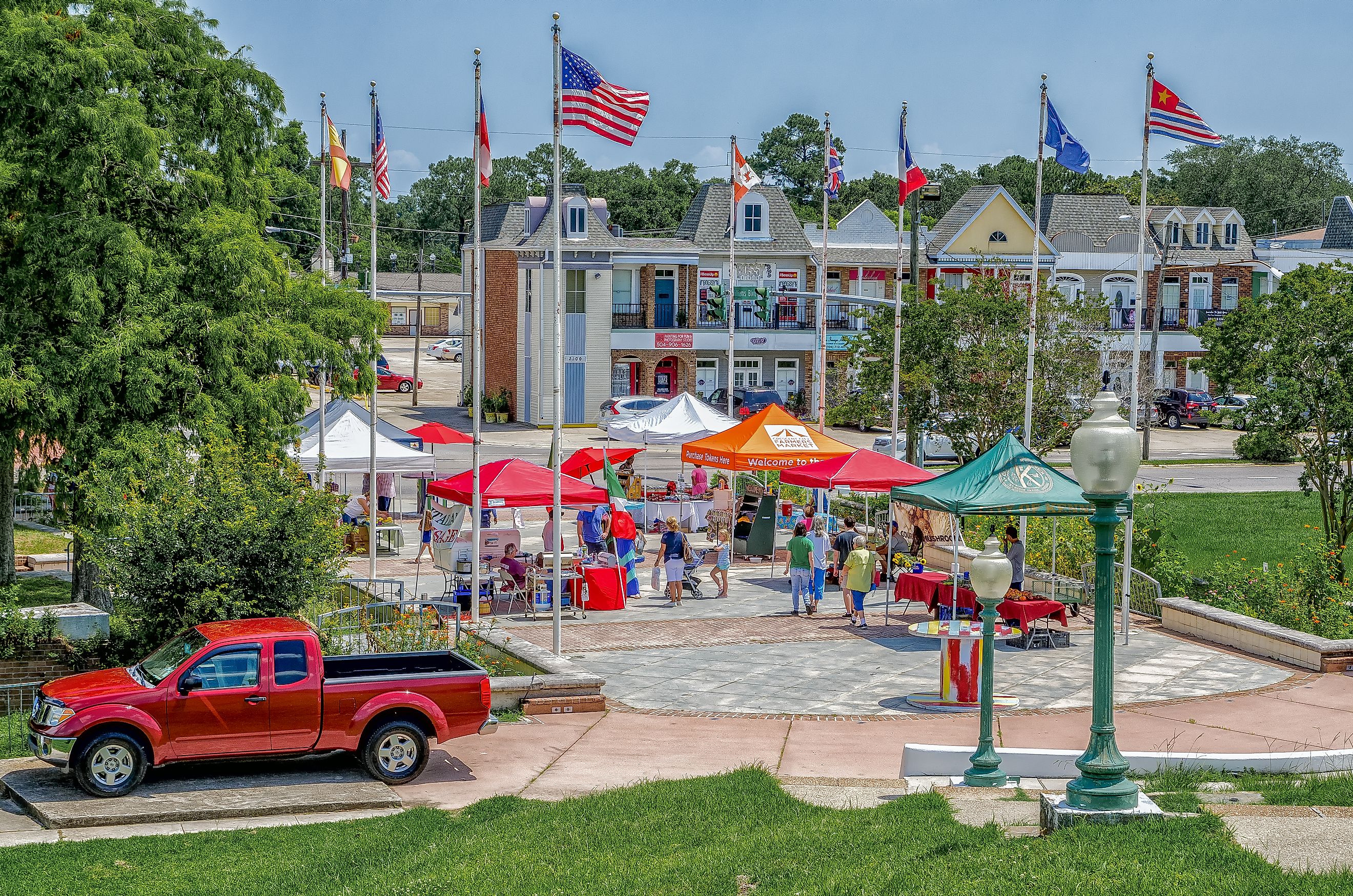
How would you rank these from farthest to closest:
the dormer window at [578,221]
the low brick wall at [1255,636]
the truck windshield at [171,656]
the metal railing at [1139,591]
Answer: the dormer window at [578,221], the metal railing at [1139,591], the low brick wall at [1255,636], the truck windshield at [171,656]

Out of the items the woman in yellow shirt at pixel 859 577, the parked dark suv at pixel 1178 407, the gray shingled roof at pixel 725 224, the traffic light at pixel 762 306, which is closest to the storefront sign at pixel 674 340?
the traffic light at pixel 762 306

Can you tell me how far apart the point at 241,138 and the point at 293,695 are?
472 inches

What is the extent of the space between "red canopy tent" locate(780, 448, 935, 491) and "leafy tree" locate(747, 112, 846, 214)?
273 ft

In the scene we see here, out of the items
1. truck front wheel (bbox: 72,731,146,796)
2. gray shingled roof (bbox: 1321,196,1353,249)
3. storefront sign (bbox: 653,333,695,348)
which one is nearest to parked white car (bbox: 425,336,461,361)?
storefront sign (bbox: 653,333,695,348)

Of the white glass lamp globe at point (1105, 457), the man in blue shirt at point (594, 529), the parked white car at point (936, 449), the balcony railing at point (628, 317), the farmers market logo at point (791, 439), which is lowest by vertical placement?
the man in blue shirt at point (594, 529)

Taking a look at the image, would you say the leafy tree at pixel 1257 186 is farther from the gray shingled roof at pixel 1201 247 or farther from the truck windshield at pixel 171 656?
the truck windshield at pixel 171 656

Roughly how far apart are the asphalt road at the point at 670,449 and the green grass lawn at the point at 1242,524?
1.64 meters

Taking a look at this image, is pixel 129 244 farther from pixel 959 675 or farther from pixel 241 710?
pixel 959 675

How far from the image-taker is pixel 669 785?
12164mm

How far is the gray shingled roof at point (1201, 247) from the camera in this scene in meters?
69.3

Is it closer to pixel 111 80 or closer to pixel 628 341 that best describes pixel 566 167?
pixel 628 341

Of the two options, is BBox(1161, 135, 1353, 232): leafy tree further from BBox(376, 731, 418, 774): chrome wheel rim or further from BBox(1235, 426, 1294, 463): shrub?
BBox(376, 731, 418, 774): chrome wheel rim

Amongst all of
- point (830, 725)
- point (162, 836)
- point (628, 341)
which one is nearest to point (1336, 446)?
point (830, 725)

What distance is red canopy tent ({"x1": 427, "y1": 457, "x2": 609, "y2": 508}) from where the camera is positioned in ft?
69.8
